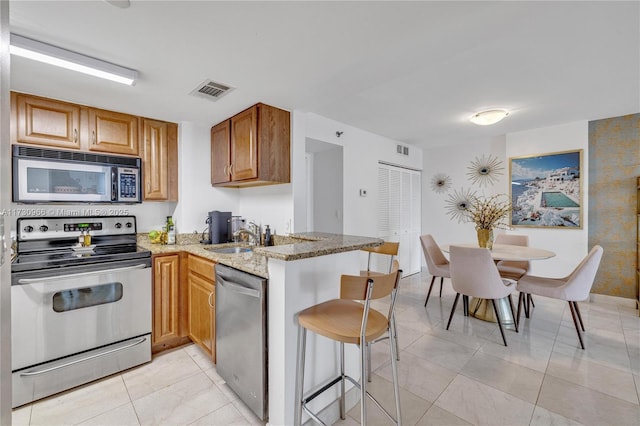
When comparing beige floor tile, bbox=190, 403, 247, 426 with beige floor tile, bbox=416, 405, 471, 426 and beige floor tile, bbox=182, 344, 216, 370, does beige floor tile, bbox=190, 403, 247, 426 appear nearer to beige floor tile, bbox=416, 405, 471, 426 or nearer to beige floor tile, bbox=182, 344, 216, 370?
beige floor tile, bbox=182, 344, 216, 370

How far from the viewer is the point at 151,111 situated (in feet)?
8.42

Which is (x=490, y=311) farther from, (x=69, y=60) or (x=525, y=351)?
(x=69, y=60)

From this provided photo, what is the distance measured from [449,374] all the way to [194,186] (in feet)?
9.52

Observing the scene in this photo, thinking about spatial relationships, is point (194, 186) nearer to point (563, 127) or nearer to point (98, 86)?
point (98, 86)

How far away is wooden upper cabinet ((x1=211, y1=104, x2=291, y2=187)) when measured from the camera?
2459mm

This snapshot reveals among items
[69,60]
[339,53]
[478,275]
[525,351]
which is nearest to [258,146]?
[339,53]

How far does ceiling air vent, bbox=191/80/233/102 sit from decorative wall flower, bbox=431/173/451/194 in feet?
12.7

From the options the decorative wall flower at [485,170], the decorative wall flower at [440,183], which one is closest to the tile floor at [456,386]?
the decorative wall flower at [485,170]

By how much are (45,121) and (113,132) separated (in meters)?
0.44

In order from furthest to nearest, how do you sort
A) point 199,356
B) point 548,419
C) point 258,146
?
1. point 258,146
2. point 199,356
3. point 548,419

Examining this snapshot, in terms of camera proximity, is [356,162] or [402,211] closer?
[356,162]

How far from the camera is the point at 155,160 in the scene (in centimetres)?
278

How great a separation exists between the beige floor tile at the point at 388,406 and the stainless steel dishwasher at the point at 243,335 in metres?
0.62

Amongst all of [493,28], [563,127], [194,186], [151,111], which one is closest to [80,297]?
[194,186]
